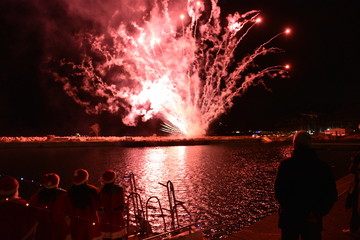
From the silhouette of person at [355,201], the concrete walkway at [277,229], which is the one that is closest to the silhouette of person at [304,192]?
the concrete walkway at [277,229]

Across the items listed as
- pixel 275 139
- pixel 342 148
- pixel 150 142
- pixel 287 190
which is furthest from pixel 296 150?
pixel 275 139

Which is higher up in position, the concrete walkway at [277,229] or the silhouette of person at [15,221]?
the silhouette of person at [15,221]

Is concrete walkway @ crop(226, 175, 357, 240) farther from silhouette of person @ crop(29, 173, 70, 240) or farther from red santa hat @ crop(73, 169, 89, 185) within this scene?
silhouette of person @ crop(29, 173, 70, 240)

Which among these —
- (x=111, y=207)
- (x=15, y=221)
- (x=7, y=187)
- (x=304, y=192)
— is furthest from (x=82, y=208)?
(x=304, y=192)

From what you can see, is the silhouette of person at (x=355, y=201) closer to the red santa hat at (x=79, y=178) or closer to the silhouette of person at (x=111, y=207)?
the silhouette of person at (x=111, y=207)

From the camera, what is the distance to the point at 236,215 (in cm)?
1127

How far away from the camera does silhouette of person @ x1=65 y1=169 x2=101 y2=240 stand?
4762mm

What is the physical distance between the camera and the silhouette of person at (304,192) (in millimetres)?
3658

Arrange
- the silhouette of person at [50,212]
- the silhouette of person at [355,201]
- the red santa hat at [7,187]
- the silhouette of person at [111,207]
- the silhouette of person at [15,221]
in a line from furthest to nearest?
the silhouette of person at [355,201] < the silhouette of person at [111,207] < the silhouette of person at [50,212] < the red santa hat at [7,187] < the silhouette of person at [15,221]

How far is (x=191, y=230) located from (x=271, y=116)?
140 meters

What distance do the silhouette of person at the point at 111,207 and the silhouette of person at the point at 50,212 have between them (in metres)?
1.14

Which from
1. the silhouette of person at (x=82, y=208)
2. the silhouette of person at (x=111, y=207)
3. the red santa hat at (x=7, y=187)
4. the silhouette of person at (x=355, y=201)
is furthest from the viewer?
the silhouette of person at (x=355, y=201)

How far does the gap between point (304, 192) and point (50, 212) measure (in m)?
3.57

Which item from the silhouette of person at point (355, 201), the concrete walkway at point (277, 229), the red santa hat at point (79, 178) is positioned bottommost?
the concrete walkway at point (277, 229)
